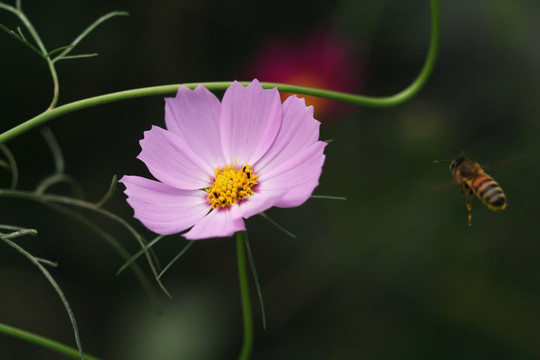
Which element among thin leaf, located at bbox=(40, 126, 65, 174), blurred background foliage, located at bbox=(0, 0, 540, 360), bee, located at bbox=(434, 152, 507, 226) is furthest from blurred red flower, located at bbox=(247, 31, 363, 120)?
bee, located at bbox=(434, 152, 507, 226)

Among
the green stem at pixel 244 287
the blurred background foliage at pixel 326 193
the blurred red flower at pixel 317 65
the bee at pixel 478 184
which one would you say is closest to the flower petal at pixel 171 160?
the green stem at pixel 244 287

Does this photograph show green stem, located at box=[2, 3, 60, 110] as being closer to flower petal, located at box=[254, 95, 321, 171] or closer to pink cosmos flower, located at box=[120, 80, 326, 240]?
pink cosmos flower, located at box=[120, 80, 326, 240]

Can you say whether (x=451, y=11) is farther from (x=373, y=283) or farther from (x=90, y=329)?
(x=90, y=329)

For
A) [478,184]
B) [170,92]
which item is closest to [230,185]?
[170,92]

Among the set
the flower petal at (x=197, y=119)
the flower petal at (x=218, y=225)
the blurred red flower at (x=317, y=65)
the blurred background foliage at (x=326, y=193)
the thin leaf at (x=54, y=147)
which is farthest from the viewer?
the blurred red flower at (x=317, y=65)

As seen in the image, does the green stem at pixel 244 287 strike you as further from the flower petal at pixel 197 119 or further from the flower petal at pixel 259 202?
the flower petal at pixel 197 119

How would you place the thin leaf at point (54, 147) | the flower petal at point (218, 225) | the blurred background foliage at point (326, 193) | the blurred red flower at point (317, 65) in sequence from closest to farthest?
the flower petal at point (218, 225) → the thin leaf at point (54, 147) → the blurred background foliage at point (326, 193) → the blurred red flower at point (317, 65)

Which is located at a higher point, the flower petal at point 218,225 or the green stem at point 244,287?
the flower petal at point 218,225

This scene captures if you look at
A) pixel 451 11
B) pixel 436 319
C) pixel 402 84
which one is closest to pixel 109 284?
pixel 436 319
